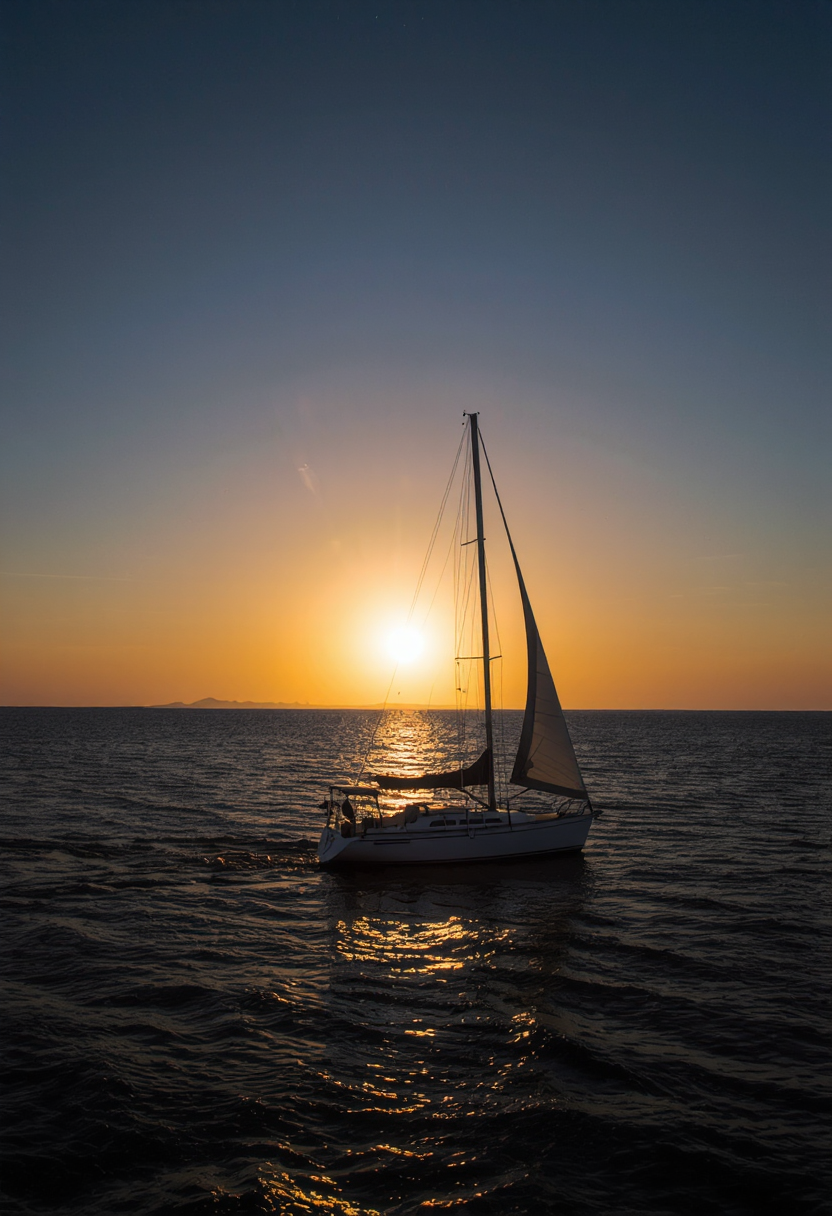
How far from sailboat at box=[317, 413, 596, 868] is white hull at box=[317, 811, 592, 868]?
0.13 feet

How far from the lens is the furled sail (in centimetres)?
2948

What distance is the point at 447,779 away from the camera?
29.6 metres

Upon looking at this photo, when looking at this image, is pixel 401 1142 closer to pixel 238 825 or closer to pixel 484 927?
pixel 484 927

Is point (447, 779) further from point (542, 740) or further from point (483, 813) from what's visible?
point (542, 740)

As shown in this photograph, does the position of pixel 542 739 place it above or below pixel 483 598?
below

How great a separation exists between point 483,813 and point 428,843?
8.83ft

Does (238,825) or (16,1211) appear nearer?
(16,1211)

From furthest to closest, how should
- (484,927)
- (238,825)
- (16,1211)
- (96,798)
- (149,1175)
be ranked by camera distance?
(96,798) < (238,825) < (484,927) < (149,1175) < (16,1211)

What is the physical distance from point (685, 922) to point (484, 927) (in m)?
6.34

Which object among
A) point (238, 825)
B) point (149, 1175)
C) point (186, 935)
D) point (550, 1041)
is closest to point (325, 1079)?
point (149, 1175)

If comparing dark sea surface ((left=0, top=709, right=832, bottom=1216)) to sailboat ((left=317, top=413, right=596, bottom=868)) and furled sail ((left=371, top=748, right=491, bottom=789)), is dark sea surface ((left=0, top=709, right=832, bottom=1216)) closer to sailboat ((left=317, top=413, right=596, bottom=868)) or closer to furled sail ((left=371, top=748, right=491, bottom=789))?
sailboat ((left=317, top=413, right=596, bottom=868))

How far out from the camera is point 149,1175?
1002cm

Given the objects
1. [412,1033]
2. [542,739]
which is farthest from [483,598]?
[412,1033]

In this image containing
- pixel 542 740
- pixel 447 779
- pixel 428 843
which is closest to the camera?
pixel 428 843
